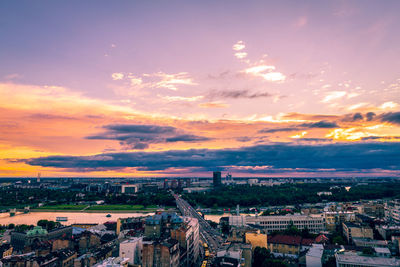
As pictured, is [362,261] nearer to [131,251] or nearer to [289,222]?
[131,251]

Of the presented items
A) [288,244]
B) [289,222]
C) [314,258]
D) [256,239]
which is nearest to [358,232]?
[288,244]

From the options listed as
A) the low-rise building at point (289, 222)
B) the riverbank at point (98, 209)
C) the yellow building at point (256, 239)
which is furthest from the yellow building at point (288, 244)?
the riverbank at point (98, 209)

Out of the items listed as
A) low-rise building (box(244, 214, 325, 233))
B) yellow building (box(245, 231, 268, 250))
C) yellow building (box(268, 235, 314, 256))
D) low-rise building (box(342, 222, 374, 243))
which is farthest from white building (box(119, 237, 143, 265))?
A: low-rise building (box(342, 222, 374, 243))

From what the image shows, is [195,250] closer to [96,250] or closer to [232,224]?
[96,250]

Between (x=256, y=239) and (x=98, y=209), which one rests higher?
(x=256, y=239)

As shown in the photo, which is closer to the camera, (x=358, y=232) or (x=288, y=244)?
(x=288, y=244)

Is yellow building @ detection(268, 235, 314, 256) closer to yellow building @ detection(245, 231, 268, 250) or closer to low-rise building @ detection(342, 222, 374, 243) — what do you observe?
yellow building @ detection(245, 231, 268, 250)

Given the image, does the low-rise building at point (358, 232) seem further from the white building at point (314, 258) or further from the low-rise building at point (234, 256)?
the low-rise building at point (234, 256)

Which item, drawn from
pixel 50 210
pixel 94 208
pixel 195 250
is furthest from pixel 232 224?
pixel 50 210
